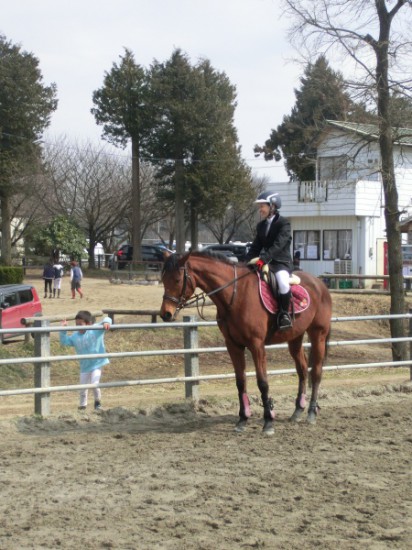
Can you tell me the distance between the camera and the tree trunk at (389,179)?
16.9m

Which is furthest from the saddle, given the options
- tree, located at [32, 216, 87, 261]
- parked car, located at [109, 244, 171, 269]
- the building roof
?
parked car, located at [109, 244, 171, 269]

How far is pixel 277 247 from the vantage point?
932cm

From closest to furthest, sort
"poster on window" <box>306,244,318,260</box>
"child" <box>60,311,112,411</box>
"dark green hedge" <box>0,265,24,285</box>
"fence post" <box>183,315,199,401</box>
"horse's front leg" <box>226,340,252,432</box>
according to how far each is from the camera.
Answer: "horse's front leg" <box>226,340,252,432</box> → "child" <box>60,311,112,411</box> → "fence post" <box>183,315,199,401</box> → "dark green hedge" <box>0,265,24,285</box> → "poster on window" <box>306,244,318,260</box>

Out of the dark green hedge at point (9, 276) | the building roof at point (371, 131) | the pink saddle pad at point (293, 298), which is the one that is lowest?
the dark green hedge at point (9, 276)

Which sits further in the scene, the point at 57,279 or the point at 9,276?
the point at 9,276

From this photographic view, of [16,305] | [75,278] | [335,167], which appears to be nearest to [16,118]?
[75,278]

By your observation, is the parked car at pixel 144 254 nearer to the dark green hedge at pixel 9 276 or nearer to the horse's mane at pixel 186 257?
the dark green hedge at pixel 9 276

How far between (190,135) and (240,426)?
4173 centimetres

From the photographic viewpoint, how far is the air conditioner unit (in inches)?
1555

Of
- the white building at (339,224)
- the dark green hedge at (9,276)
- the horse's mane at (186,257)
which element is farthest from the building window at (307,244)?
the horse's mane at (186,257)

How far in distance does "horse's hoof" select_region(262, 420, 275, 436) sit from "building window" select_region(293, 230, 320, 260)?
32.3 metres

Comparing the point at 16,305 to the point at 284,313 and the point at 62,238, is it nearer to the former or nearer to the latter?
the point at 284,313

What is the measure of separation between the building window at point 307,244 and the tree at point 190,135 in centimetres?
928

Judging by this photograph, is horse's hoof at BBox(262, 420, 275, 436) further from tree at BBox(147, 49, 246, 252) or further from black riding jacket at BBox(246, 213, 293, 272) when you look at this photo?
Result: tree at BBox(147, 49, 246, 252)
